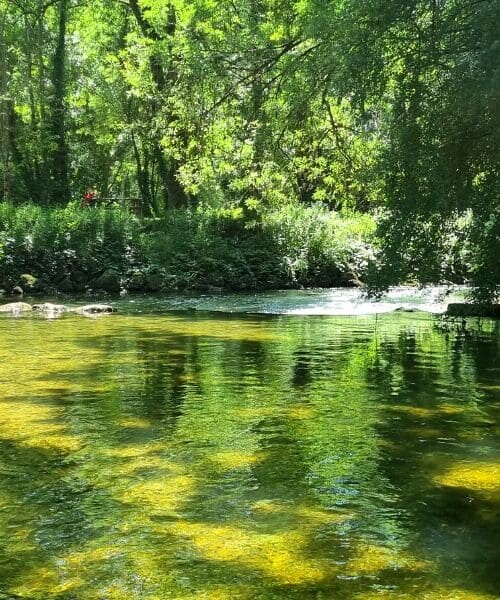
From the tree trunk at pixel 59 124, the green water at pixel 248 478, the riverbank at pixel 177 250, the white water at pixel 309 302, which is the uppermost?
the tree trunk at pixel 59 124

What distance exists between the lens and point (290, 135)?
1488cm

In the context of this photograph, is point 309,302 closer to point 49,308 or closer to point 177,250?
point 49,308

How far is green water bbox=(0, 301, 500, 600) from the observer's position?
317 cm

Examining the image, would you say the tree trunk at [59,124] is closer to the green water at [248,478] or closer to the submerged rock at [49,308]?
the submerged rock at [49,308]

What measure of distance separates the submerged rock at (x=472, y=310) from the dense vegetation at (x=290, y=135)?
70cm

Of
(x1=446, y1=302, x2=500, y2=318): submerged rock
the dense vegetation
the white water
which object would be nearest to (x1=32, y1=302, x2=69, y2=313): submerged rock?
the white water

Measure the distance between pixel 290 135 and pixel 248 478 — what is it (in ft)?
37.5

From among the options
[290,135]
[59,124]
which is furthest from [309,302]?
[59,124]

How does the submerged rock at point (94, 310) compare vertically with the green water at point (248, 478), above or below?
above

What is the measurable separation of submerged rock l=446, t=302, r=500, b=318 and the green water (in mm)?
4833

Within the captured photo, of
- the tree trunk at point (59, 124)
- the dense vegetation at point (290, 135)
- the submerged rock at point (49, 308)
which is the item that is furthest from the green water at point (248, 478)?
the tree trunk at point (59, 124)

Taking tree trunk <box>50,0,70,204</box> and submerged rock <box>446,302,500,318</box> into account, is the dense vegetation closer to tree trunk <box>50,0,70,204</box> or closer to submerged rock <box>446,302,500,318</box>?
tree trunk <box>50,0,70,204</box>

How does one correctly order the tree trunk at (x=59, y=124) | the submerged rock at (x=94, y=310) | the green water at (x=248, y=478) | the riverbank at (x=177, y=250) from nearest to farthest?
the green water at (x=248, y=478)
the submerged rock at (x=94, y=310)
the riverbank at (x=177, y=250)
the tree trunk at (x=59, y=124)

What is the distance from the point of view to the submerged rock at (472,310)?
44.8 ft
